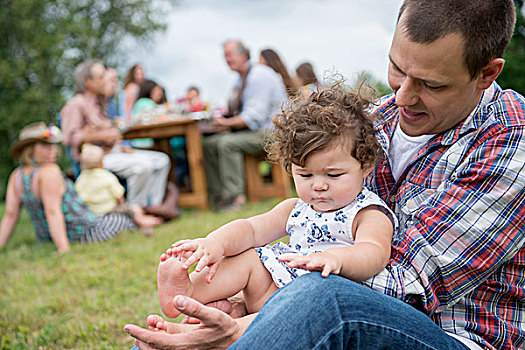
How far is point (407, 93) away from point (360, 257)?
0.47 meters

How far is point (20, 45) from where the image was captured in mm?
12055

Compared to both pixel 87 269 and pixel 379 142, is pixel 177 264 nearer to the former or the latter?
pixel 379 142

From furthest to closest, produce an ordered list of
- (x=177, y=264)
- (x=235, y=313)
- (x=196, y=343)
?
(x=235, y=313), (x=177, y=264), (x=196, y=343)

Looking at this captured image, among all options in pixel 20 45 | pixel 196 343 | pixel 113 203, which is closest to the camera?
pixel 196 343

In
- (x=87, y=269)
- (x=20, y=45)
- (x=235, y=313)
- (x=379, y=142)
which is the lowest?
(x=87, y=269)

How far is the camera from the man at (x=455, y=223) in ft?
3.94

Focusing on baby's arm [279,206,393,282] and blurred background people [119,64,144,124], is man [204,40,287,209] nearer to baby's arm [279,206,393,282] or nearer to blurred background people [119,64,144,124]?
blurred background people [119,64,144,124]

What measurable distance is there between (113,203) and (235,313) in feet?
12.6

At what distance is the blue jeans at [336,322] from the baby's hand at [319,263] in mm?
19

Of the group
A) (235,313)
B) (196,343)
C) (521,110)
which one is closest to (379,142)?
(521,110)

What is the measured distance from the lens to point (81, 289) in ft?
11.0

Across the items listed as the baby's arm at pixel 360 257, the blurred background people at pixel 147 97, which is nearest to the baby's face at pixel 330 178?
the baby's arm at pixel 360 257

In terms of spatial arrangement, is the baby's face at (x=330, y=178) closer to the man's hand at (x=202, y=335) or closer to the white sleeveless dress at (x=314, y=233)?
the white sleeveless dress at (x=314, y=233)

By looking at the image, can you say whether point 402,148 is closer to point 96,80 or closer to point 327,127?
point 327,127
